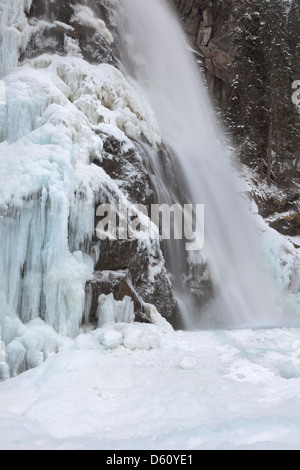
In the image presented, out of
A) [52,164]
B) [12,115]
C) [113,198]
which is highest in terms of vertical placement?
[12,115]

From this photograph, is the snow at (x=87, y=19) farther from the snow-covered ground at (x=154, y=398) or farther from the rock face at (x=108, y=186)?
the snow-covered ground at (x=154, y=398)

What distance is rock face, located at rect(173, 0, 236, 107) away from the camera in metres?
20.0

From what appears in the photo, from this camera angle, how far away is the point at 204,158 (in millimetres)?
12531

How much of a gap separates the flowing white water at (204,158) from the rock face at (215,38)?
2552 millimetres

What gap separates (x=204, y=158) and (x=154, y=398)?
9.91 meters

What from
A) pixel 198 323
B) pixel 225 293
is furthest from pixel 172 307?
pixel 225 293

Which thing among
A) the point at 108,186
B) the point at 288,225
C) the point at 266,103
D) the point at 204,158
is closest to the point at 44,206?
the point at 108,186

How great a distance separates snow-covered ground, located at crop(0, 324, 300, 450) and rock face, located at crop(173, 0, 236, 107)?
1734cm

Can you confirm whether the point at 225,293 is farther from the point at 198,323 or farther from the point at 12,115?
the point at 12,115

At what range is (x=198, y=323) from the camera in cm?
848

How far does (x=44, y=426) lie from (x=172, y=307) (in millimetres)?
4630

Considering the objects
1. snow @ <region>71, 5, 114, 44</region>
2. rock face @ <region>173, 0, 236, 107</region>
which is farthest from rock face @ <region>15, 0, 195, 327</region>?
rock face @ <region>173, 0, 236, 107</region>

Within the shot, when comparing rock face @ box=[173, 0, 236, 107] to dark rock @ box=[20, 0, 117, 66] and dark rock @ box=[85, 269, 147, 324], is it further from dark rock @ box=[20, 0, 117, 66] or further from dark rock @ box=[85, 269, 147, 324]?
dark rock @ box=[85, 269, 147, 324]

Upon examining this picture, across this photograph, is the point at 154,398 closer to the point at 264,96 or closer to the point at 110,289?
the point at 110,289
